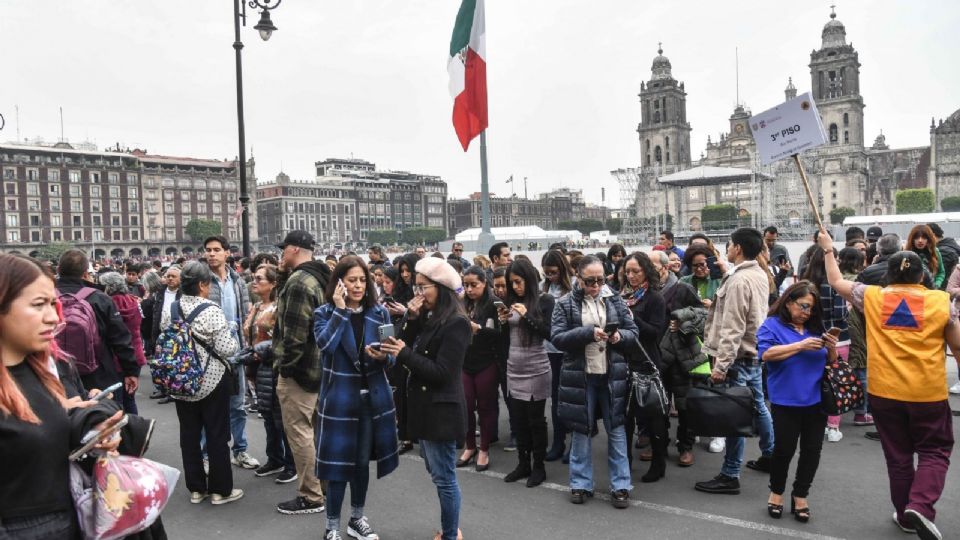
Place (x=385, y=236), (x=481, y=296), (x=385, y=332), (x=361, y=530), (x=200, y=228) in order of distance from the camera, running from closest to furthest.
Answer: (x=385, y=332) < (x=361, y=530) < (x=481, y=296) < (x=200, y=228) < (x=385, y=236)

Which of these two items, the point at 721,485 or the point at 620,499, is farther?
the point at 721,485

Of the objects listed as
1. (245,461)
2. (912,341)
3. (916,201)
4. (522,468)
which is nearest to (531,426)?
(522,468)

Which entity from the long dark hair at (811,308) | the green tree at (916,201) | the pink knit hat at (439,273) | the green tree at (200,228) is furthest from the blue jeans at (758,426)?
the green tree at (200,228)

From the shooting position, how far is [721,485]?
5113mm

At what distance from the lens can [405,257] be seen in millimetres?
7285

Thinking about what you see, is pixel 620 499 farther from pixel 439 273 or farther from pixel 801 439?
pixel 439 273

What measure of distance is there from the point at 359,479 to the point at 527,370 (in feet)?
5.81

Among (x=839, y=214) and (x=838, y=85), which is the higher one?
(x=838, y=85)

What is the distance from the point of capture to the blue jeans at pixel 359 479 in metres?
4.09

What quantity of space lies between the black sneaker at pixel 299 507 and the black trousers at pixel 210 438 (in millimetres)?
518

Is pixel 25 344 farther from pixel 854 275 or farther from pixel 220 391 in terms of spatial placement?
pixel 854 275

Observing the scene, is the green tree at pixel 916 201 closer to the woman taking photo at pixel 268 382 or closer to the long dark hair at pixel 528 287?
the long dark hair at pixel 528 287

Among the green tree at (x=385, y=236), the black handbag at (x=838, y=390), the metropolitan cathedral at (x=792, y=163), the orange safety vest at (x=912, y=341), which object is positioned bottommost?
the black handbag at (x=838, y=390)

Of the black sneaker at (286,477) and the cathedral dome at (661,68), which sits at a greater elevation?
the cathedral dome at (661,68)
